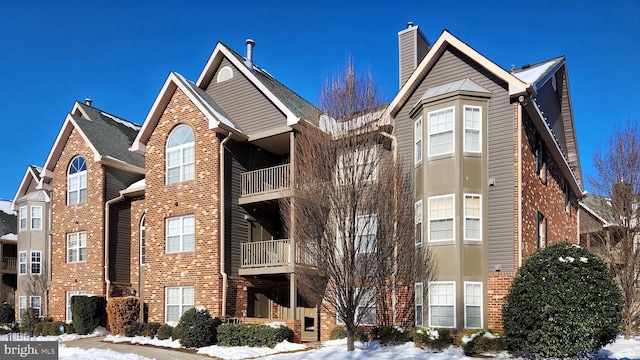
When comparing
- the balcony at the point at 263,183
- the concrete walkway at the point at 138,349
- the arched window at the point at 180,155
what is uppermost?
the arched window at the point at 180,155

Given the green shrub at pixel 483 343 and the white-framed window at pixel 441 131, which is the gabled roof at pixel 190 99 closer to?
the white-framed window at pixel 441 131

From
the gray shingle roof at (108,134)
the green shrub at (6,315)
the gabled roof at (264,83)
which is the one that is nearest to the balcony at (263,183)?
the gabled roof at (264,83)

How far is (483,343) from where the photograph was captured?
50.5 feet

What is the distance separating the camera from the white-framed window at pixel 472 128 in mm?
17656

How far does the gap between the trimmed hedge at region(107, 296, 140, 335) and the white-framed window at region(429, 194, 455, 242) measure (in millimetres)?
12641

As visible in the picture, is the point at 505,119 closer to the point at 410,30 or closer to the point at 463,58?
the point at 463,58

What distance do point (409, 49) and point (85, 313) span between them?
17.3 m

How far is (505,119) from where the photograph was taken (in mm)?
17469

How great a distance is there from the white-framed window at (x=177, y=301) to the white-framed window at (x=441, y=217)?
9734 millimetres

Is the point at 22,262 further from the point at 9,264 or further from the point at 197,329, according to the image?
the point at 197,329

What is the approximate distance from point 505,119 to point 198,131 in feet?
38.1

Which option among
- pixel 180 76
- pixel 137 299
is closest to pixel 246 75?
pixel 180 76

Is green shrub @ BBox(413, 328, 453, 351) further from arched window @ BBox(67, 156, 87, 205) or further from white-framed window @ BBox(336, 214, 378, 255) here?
arched window @ BBox(67, 156, 87, 205)

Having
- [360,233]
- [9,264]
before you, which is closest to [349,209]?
[360,233]
